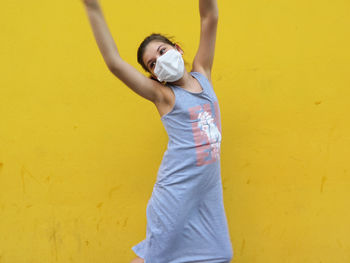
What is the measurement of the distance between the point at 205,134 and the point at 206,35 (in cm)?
47

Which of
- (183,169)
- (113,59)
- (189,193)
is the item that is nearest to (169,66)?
(113,59)

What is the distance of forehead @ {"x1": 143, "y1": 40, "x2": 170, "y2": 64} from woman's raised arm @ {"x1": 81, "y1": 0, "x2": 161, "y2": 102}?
0.40 feet

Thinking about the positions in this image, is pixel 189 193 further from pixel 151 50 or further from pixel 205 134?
pixel 151 50

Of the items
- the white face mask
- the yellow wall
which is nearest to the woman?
the white face mask

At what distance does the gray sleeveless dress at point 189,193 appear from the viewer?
1.60 meters

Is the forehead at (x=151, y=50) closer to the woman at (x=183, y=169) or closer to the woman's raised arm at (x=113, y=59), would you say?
the woman at (x=183, y=169)

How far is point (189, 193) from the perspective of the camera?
1.60 m

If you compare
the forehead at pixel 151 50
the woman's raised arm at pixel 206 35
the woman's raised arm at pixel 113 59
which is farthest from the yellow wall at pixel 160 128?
the woman's raised arm at pixel 113 59

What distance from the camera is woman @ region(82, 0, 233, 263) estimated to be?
62.9 inches

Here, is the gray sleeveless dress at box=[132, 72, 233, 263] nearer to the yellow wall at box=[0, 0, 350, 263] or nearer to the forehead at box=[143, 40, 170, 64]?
the forehead at box=[143, 40, 170, 64]

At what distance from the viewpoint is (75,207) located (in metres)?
2.18

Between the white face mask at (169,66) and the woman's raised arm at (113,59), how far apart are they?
47 millimetres

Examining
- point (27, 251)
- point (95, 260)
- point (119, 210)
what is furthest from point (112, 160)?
point (27, 251)

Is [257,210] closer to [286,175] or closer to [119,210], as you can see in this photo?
[286,175]
